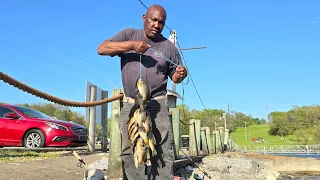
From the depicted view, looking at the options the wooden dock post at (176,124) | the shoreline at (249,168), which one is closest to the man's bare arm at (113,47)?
the shoreline at (249,168)

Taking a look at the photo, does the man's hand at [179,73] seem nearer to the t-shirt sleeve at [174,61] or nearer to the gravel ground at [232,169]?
the t-shirt sleeve at [174,61]

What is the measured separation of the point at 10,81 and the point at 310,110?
108 meters

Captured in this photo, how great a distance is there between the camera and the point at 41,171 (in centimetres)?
521

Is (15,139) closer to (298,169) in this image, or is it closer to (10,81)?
(10,81)

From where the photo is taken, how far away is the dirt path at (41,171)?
471cm

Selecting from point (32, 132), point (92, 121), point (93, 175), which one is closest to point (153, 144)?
point (93, 175)

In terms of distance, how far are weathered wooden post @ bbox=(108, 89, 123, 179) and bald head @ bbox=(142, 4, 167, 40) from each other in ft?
6.18

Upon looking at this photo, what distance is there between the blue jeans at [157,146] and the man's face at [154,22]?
2.30ft

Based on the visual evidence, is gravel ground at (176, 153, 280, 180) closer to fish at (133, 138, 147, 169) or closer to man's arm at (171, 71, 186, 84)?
man's arm at (171, 71, 186, 84)

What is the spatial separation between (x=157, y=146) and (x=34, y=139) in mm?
7492

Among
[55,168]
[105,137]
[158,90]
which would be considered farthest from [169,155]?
[105,137]

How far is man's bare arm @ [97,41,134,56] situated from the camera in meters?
3.16

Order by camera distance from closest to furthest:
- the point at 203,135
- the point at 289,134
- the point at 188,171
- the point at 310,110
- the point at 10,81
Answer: the point at 10,81 → the point at 188,171 → the point at 203,135 → the point at 310,110 → the point at 289,134

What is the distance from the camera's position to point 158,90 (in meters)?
3.47
